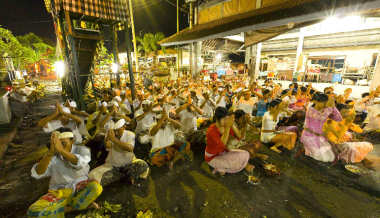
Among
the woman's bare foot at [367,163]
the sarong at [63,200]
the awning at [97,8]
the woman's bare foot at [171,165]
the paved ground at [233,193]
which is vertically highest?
the awning at [97,8]

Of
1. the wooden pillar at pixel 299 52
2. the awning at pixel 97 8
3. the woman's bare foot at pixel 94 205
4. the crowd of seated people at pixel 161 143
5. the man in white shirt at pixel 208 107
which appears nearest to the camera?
the crowd of seated people at pixel 161 143

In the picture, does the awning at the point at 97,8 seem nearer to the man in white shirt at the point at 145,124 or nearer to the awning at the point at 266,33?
the man in white shirt at the point at 145,124

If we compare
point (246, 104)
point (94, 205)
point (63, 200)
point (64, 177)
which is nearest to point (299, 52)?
point (246, 104)

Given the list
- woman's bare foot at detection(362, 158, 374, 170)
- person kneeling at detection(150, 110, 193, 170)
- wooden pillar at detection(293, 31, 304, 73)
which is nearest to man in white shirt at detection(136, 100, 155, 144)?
person kneeling at detection(150, 110, 193, 170)

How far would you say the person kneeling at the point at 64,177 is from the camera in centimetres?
225

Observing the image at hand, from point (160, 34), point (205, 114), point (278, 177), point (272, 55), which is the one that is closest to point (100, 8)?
point (205, 114)

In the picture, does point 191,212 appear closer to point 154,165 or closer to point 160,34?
point 154,165

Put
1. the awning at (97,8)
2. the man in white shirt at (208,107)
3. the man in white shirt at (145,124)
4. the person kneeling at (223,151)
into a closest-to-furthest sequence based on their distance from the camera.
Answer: the person kneeling at (223,151) → the man in white shirt at (145,124) → the awning at (97,8) → the man in white shirt at (208,107)

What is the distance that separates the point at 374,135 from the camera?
4.97 metres

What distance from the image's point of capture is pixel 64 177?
246 centimetres

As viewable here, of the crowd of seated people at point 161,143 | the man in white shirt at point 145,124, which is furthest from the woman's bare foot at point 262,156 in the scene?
the man in white shirt at point 145,124

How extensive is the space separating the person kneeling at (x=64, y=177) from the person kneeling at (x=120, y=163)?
400 mm

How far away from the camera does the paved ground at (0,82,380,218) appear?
2.69m

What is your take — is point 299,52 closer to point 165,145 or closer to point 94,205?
point 165,145
